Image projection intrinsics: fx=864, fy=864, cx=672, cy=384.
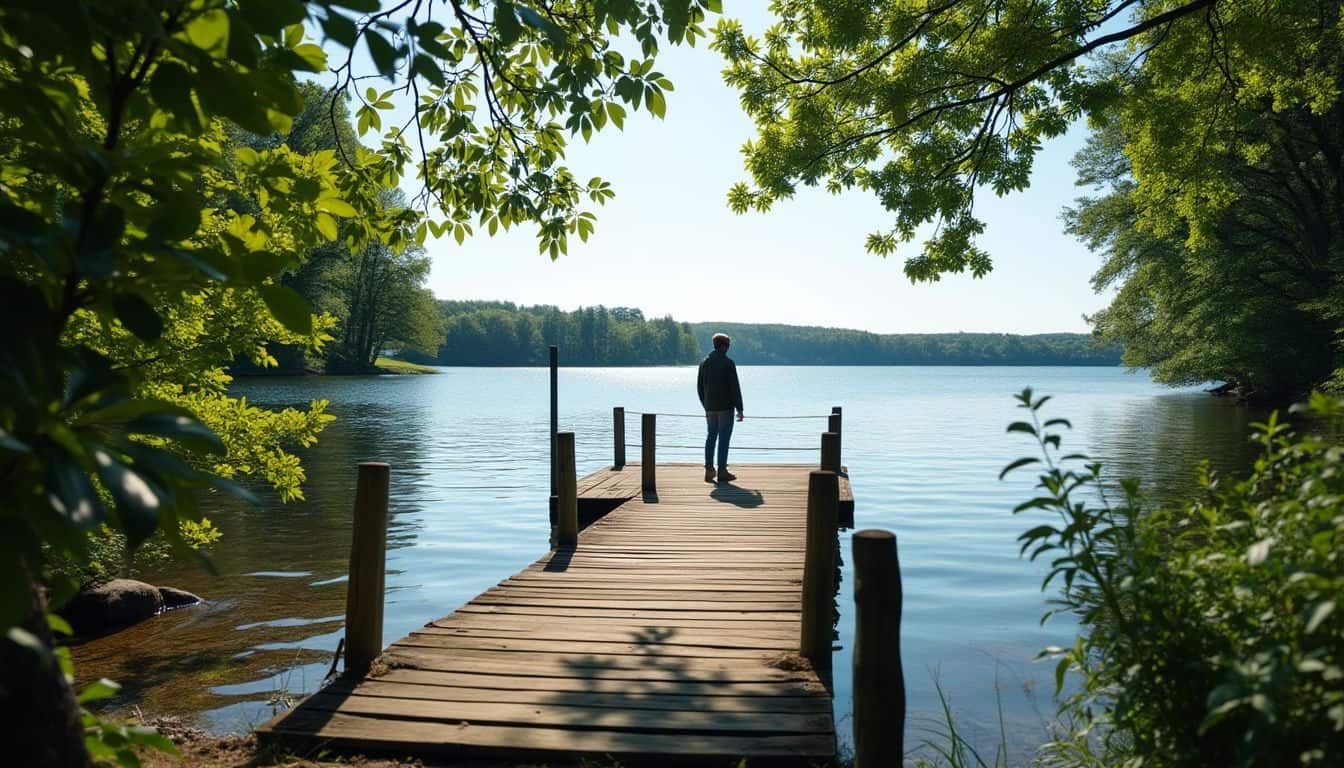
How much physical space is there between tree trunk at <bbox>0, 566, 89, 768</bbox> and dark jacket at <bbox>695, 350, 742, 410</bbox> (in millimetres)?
10825

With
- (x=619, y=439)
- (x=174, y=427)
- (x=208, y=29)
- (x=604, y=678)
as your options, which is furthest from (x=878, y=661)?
(x=619, y=439)

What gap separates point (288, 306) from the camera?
57.9 inches

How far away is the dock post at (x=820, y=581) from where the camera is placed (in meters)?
4.95

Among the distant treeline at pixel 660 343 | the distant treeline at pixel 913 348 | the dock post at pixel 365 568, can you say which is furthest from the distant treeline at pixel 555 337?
the dock post at pixel 365 568

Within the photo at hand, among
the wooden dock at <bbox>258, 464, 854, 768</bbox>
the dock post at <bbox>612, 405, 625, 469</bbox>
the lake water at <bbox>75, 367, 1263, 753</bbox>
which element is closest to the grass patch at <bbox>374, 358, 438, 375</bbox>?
the lake water at <bbox>75, 367, 1263, 753</bbox>

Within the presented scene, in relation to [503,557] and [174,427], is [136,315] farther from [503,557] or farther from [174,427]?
[503,557]

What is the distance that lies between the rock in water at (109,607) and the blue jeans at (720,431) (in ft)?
23.4

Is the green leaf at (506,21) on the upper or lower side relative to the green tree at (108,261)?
upper

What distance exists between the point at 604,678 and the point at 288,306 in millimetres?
3720

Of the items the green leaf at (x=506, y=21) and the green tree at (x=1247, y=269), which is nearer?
the green leaf at (x=506, y=21)

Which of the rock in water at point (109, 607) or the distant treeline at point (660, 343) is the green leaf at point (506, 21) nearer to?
the rock in water at point (109, 607)

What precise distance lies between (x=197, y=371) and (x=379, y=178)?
216cm

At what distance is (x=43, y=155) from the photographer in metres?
1.36

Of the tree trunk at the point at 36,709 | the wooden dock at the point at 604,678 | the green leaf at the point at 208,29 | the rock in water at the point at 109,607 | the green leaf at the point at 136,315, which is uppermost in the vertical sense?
the green leaf at the point at 208,29
